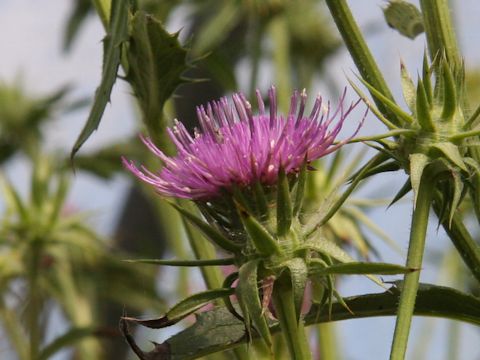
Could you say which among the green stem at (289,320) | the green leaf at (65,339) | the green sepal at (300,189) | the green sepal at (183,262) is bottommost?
the green stem at (289,320)

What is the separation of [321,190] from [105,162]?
69.4 inches

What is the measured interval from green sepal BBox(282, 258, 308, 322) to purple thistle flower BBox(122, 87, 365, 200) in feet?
0.27

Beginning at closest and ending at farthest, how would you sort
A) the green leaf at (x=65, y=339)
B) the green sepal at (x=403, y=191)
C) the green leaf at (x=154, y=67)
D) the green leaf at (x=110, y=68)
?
the green sepal at (x=403, y=191), the green leaf at (x=110, y=68), the green leaf at (x=154, y=67), the green leaf at (x=65, y=339)

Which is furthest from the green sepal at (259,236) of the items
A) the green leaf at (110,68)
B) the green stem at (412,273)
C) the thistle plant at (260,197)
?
the green leaf at (110,68)

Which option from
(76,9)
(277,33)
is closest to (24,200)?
(277,33)

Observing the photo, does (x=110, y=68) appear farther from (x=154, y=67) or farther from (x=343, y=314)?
(x=343, y=314)

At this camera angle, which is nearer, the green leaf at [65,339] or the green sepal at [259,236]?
the green sepal at [259,236]

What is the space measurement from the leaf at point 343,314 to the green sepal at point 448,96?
0.17 m

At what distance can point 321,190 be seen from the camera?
1729 millimetres

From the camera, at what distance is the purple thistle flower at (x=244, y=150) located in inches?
36.9

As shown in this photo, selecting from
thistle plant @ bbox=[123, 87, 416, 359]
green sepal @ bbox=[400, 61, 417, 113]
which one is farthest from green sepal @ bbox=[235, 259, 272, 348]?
green sepal @ bbox=[400, 61, 417, 113]

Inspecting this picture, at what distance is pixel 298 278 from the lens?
2.89 feet

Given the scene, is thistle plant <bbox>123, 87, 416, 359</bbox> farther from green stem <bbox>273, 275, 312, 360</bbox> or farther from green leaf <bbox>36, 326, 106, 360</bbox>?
green leaf <bbox>36, 326, 106, 360</bbox>

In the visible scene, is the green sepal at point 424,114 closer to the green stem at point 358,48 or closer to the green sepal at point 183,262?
the green stem at point 358,48
